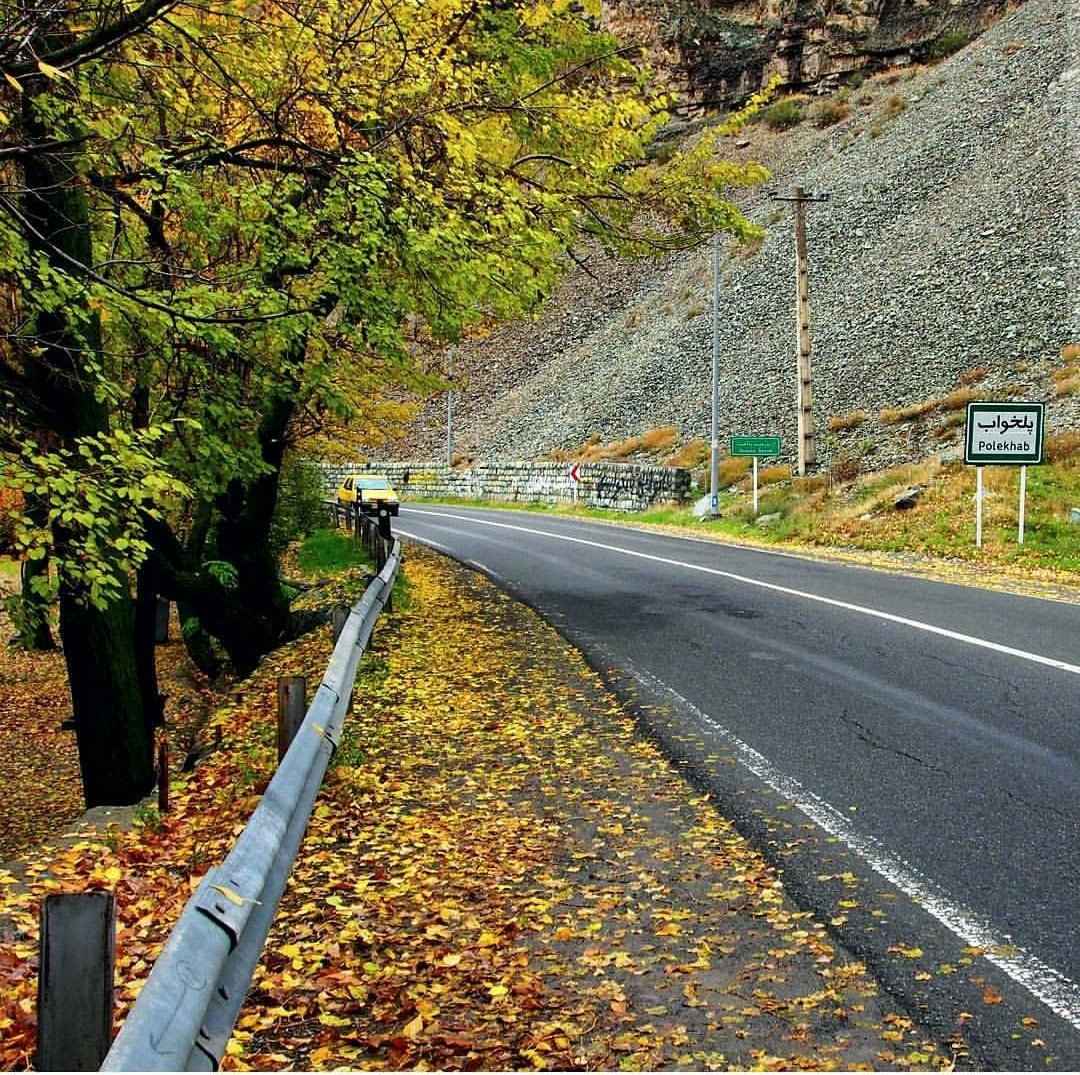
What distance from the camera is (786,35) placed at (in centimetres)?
8075

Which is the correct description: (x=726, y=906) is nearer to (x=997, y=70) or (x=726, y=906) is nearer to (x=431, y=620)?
(x=431, y=620)

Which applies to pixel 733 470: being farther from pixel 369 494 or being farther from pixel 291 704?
pixel 291 704

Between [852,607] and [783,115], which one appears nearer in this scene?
[852,607]

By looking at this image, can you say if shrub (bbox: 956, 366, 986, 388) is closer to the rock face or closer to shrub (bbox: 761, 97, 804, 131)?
the rock face

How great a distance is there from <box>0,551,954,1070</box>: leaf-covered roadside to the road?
0.99ft

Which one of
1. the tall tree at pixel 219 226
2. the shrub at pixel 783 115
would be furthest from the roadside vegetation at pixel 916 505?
the shrub at pixel 783 115

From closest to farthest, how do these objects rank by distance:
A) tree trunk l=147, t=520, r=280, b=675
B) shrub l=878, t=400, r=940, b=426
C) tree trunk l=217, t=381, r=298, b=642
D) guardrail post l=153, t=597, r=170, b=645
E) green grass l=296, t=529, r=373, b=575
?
tree trunk l=147, t=520, r=280, b=675, tree trunk l=217, t=381, r=298, b=642, green grass l=296, t=529, r=373, b=575, guardrail post l=153, t=597, r=170, b=645, shrub l=878, t=400, r=940, b=426

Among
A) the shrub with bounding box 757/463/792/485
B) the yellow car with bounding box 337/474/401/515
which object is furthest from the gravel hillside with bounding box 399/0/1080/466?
the yellow car with bounding box 337/474/401/515

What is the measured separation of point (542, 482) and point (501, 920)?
40951 mm

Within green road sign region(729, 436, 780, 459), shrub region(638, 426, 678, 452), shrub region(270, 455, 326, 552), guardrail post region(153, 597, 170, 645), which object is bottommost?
guardrail post region(153, 597, 170, 645)

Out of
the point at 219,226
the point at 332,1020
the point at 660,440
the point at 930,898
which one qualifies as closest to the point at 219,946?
the point at 332,1020

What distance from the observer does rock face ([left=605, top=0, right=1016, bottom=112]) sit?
73562mm

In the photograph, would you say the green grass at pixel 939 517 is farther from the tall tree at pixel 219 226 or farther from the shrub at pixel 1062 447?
the tall tree at pixel 219 226

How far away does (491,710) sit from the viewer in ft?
25.4
